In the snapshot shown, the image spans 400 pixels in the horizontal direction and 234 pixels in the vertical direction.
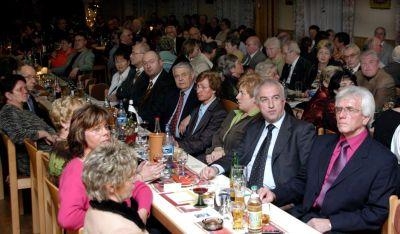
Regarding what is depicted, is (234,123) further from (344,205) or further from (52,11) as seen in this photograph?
(52,11)

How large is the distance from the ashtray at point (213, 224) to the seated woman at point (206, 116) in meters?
2.04

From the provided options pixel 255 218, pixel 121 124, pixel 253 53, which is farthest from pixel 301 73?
pixel 255 218

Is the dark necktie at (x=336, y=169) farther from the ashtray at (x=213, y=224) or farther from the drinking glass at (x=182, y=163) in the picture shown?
the drinking glass at (x=182, y=163)

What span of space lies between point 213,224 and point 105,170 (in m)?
0.68

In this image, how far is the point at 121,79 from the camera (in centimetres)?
780

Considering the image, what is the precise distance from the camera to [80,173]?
336 centimetres

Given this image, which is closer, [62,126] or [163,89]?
[62,126]

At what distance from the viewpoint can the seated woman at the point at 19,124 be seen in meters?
5.39

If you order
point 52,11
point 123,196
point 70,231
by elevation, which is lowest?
point 70,231

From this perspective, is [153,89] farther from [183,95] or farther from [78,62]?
[78,62]

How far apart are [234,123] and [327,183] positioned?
1347mm

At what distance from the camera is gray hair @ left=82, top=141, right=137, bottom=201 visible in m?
2.80

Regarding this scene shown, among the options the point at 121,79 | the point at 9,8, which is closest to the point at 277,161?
the point at 121,79

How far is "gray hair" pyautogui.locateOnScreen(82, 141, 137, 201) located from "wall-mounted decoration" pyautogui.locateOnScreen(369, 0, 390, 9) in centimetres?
851
